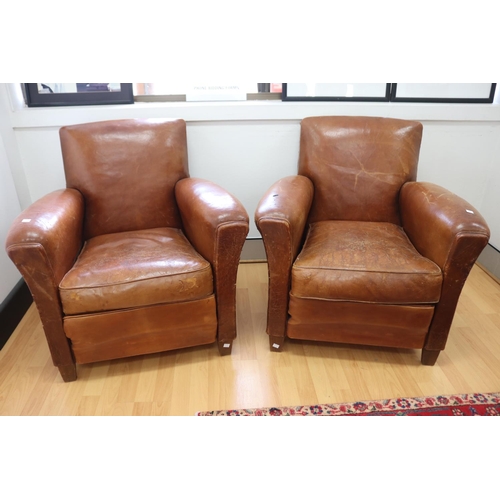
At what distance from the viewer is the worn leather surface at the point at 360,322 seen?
5.46ft

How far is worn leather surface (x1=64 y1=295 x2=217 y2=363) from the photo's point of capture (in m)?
1.59

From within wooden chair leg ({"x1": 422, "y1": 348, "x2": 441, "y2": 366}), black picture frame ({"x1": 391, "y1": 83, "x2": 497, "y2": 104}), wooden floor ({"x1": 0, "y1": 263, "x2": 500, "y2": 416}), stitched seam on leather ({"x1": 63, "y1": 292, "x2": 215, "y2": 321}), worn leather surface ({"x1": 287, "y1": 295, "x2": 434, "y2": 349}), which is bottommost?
wooden floor ({"x1": 0, "y1": 263, "x2": 500, "y2": 416})

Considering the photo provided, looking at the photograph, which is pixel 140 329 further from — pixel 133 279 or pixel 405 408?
pixel 405 408

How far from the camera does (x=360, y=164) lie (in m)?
2.04

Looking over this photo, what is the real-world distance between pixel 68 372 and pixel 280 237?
3.35ft

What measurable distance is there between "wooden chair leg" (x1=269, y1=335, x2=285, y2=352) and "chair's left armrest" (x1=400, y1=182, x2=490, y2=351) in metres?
0.61

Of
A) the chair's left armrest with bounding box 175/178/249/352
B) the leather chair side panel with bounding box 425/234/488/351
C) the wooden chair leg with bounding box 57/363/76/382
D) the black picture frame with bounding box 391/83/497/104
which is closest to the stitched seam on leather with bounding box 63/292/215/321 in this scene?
the chair's left armrest with bounding box 175/178/249/352

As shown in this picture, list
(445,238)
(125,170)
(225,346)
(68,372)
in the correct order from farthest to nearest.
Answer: (125,170) < (225,346) < (68,372) < (445,238)

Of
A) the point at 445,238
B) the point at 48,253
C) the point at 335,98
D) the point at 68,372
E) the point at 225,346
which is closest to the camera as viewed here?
the point at 48,253

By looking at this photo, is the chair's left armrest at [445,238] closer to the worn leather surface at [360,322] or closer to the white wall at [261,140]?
the worn leather surface at [360,322]

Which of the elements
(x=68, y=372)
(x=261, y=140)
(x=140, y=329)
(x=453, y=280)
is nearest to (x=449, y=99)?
(x=261, y=140)

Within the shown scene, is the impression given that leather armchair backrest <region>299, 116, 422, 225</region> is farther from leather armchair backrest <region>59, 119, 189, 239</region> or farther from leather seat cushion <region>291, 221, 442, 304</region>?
leather armchair backrest <region>59, 119, 189, 239</region>

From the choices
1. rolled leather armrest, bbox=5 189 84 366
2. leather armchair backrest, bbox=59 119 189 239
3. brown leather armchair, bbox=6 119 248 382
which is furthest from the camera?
leather armchair backrest, bbox=59 119 189 239
